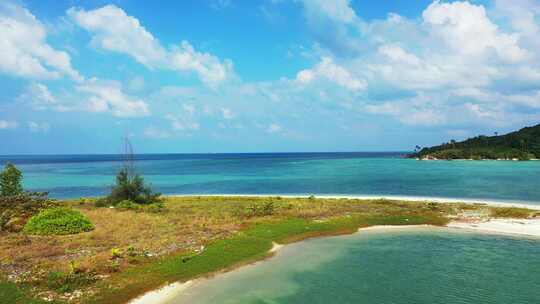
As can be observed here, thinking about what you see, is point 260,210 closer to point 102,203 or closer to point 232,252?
point 232,252

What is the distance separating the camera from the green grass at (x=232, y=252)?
850 inches

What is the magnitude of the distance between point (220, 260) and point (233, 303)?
22.9 ft

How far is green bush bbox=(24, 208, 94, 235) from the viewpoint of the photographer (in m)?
33.5

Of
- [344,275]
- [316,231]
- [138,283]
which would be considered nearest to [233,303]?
[138,283]

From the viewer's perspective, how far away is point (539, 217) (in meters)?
42.4

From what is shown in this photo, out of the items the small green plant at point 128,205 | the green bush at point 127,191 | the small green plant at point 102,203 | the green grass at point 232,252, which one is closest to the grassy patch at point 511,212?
the green grass at point 232,252

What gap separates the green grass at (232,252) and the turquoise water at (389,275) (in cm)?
162

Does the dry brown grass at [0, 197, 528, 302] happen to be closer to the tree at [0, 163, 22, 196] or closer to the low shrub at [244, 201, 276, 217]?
the low shrub at [244, 201, 276, 217]

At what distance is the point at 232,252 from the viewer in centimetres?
2880

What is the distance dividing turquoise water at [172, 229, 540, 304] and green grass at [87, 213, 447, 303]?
5.31ft

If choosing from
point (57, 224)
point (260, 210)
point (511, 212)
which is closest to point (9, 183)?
point (57, 224)

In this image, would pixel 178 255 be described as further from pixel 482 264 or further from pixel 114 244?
pixel 482 264

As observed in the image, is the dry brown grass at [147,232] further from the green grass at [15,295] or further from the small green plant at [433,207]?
A: the green grass at [15,295]

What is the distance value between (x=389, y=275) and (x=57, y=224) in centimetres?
2991
